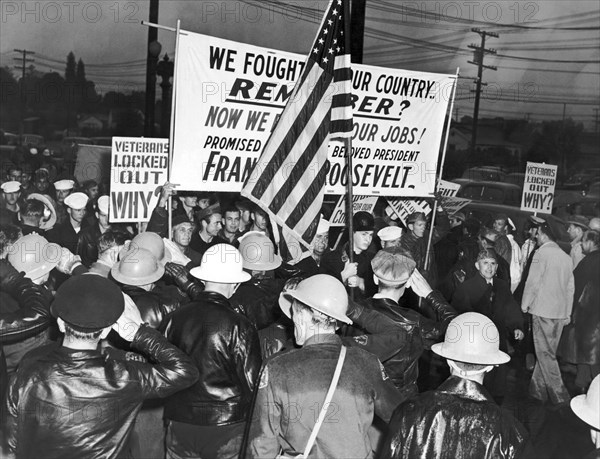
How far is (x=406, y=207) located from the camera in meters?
11.1

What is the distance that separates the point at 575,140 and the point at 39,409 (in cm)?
Result: 2683

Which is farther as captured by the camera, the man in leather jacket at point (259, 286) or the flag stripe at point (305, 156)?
the flag stripe at point (305, 156)

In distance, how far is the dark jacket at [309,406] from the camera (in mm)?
3775

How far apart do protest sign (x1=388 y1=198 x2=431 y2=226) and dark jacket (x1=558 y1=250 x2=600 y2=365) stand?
98.6 inches

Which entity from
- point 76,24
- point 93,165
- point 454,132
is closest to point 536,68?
point 454,132

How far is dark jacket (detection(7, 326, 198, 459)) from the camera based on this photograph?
12.5ft

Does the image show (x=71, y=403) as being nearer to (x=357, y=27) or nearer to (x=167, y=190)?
(x=167, y=190)

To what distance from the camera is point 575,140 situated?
2831 centimetres

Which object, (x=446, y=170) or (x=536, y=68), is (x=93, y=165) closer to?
(x=446, y=170)

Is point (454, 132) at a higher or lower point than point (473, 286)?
higher

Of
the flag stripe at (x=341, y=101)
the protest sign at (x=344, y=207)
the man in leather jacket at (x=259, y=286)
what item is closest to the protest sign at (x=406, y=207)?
the protest sign at (x=344, y=207)

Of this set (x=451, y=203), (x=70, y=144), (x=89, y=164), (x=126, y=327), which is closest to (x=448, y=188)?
(x=451, y=203)

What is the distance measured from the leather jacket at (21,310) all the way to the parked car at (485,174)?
70.8ft

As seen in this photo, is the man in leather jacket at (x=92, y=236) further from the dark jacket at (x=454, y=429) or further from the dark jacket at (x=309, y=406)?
the dark jacket at (x=454, y=429)
